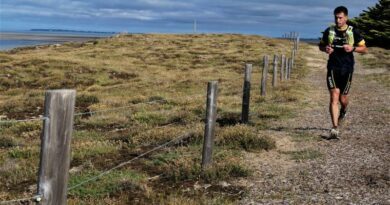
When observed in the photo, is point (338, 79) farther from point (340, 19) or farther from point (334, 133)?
point (340, 19)

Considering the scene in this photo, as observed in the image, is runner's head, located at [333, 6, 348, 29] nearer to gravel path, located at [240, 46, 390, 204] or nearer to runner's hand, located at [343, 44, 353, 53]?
runner's hand, located at [343, 44, 353, 53]

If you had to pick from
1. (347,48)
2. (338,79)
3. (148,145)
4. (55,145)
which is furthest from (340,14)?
(55,145)

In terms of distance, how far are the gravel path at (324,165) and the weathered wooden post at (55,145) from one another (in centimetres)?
326

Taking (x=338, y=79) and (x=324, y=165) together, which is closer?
(x=324, y=165)

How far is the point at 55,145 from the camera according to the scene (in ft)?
13.8

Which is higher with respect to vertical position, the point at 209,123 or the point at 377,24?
the point at 377,24

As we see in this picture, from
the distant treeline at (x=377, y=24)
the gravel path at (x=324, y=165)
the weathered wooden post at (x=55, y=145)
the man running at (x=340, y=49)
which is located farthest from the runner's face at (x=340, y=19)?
the distant treeline at (x=377, y=24)

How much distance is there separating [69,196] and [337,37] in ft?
20.7

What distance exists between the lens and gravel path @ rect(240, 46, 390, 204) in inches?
280

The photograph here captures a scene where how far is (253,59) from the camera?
46281mm

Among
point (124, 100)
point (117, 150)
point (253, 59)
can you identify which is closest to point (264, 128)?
point (117, 150)

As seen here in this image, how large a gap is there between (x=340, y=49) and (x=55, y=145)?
7682mm

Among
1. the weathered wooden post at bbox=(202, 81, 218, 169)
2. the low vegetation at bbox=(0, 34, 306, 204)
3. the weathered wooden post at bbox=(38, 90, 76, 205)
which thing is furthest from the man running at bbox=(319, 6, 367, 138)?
the weathered wooden post at bbox=(38, 90, 76, 205)

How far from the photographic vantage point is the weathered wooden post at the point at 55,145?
13.5 feet
